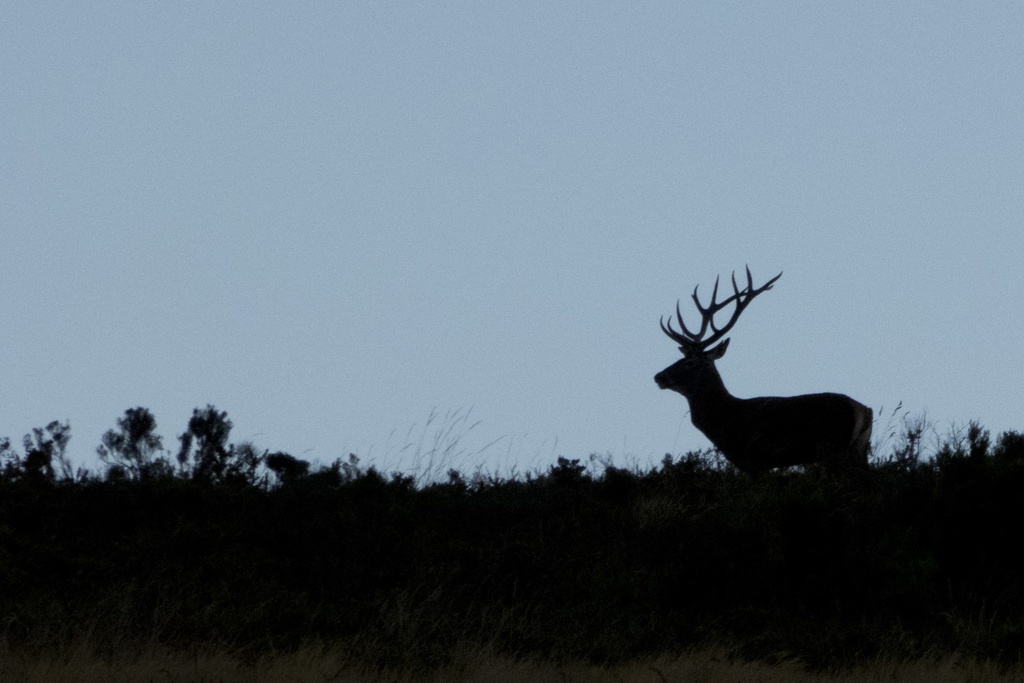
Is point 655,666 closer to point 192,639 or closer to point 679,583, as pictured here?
point 679,583

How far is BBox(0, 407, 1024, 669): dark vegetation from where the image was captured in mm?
9414

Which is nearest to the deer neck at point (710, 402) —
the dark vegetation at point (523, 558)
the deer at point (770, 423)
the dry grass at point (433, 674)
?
the deer at point (770, 423)

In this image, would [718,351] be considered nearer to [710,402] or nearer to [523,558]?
[710,402]

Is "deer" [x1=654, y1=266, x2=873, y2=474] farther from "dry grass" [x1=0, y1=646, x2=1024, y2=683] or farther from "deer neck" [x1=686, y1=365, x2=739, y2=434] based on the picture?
"dry grass" [x1=0, y1=646, x2=1024, y2=683]

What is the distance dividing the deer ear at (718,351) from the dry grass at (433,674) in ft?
20.6

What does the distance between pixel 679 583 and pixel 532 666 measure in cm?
230

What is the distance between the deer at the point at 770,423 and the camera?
12.9 meters

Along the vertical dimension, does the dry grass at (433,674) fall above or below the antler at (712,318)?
below

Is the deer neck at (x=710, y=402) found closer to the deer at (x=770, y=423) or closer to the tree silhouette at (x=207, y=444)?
the deer at (x=770, y=423)

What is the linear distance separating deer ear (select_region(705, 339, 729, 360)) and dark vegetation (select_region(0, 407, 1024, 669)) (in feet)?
8.32

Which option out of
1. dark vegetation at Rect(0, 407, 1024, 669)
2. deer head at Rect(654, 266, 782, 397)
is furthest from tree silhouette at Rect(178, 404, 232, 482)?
deer head at Rect(654, 266, 782, 397)

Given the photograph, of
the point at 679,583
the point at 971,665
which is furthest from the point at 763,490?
the point at 971,665

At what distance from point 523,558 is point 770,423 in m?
3.62

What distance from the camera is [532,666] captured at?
8.57 metres
